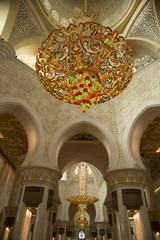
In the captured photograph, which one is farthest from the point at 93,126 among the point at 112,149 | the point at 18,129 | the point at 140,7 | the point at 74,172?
the point at 74,172

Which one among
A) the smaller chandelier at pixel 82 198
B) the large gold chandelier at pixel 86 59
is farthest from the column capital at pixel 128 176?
the smaller chandelier at pixel 82 198

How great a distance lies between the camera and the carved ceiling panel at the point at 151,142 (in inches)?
298

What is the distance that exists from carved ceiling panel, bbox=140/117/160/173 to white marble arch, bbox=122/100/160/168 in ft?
3.57

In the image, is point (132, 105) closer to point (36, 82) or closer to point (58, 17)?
point (36, 82)

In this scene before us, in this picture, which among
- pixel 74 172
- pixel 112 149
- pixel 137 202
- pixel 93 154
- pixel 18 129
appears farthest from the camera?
pixel 74 172

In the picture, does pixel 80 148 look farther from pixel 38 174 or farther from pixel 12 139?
pixel 38 174

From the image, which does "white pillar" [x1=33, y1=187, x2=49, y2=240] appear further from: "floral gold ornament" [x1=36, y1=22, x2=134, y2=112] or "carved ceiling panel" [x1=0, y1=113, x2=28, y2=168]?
"carved ceiling panel" [x1=0, y1=113, x2=28, y2=168]

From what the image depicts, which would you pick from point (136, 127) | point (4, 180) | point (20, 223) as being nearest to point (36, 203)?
point (20, 223)

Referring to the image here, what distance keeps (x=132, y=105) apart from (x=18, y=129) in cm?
517

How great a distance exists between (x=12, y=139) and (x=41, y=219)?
4.63m

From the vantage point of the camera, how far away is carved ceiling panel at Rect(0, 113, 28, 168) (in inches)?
296

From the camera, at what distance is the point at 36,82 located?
7090 mm

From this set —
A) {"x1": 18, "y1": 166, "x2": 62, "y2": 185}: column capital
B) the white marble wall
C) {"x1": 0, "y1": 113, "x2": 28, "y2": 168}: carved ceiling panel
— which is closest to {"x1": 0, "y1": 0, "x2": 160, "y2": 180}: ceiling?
{"x1": 0, "y1": 113, "x2": 28, "y2": 168}: carved ceiling panel

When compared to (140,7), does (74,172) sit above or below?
below
